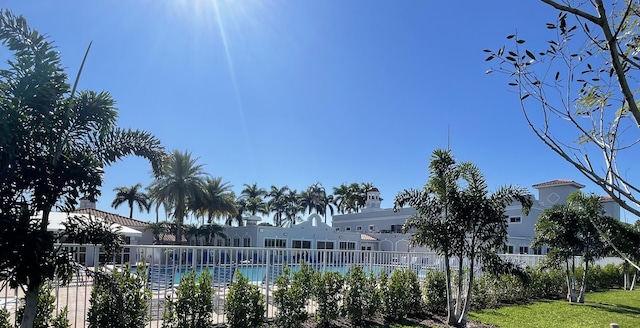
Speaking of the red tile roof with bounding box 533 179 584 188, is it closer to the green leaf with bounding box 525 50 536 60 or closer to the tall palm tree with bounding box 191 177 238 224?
the tall palm tree with bounding box 191 177 238 224

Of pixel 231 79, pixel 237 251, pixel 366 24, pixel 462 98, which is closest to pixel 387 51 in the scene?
pixel 366 24

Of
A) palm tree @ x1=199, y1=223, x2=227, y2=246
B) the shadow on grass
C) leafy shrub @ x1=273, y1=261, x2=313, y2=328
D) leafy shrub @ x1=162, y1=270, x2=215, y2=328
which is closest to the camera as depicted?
leafy shrub @ x1=162, y1=270, x2=215, y2=328

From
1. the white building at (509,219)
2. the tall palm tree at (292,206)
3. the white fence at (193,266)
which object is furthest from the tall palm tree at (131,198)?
the white fence at (193,266)

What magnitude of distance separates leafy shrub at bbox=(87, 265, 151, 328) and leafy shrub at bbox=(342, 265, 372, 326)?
3.96m

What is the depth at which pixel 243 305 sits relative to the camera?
7.18 meters

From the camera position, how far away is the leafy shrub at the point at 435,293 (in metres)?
10.3

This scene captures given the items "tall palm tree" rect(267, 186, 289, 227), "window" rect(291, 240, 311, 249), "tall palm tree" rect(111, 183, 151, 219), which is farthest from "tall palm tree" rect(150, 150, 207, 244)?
"tall palm tree" rect(267, 186, 289, 227)

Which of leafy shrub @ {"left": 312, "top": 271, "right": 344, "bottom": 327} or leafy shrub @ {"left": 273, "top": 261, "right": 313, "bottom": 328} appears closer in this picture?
leafy shrub @ {"left": 273, "top": 261, "right": 313, "bottom": 328}

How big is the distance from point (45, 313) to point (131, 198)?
166ft

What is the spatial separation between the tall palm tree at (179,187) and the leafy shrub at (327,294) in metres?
30.1

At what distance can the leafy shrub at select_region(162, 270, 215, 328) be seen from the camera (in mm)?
6590

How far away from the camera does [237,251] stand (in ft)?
26.4

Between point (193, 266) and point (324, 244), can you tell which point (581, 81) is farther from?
point (324, 244)

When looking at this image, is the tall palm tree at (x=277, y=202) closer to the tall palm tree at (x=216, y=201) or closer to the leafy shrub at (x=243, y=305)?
the tall palm tree at (x=216, y=201)
